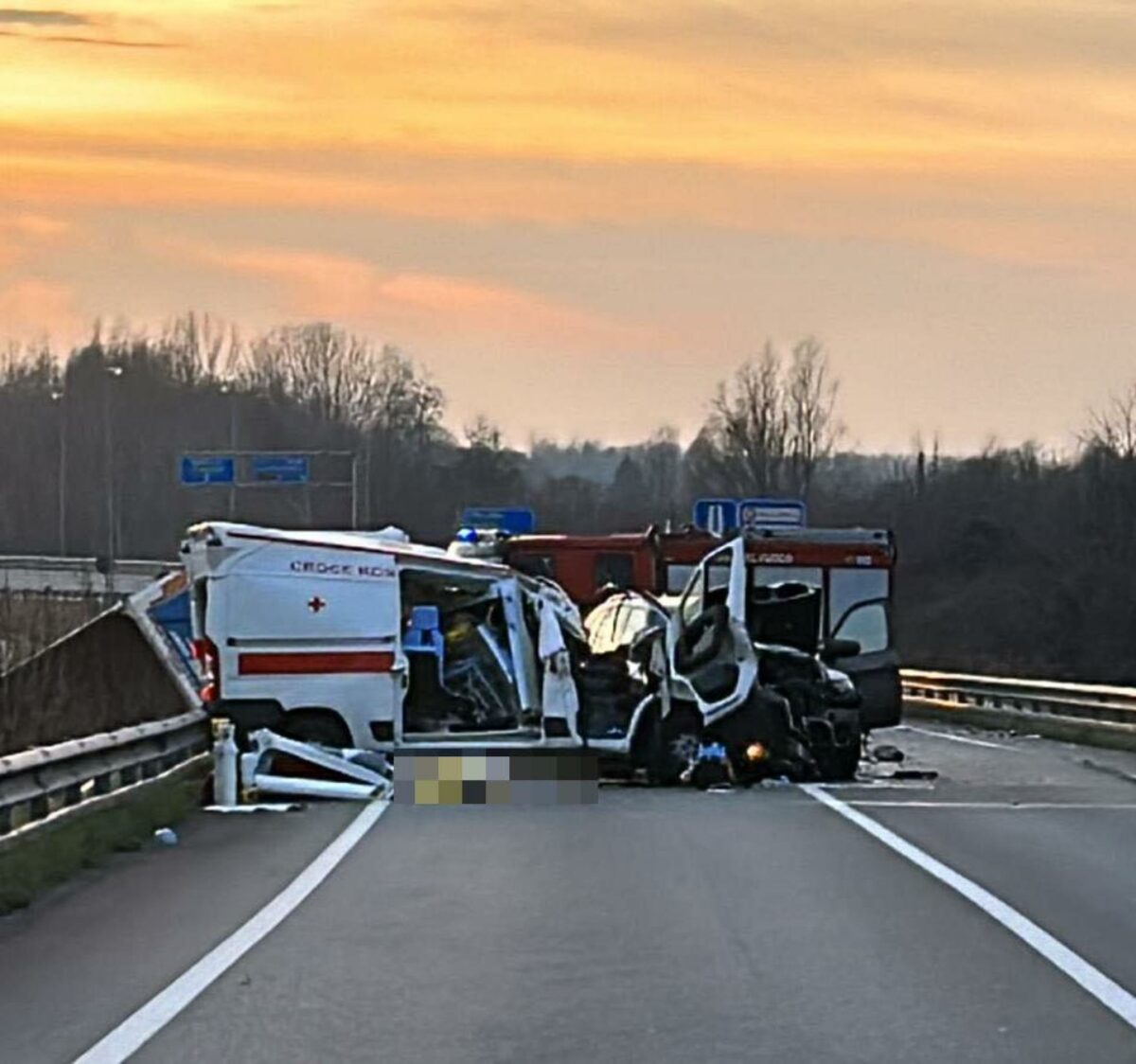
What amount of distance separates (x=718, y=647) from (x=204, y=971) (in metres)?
11.7

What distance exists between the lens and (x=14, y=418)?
10444cm

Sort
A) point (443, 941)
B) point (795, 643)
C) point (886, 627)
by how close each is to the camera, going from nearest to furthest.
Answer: point (443, 941) < point (795, 643) < point (886, 627)

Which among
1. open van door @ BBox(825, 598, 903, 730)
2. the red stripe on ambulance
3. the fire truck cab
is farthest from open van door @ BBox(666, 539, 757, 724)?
open van door @ BBox(825, 598, 903, 730)

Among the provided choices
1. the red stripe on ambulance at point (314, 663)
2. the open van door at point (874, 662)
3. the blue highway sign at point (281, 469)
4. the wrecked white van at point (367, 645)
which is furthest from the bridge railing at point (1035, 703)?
the blue highway sign at point (281, 469)

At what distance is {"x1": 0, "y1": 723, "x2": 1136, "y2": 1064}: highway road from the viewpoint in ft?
27.7

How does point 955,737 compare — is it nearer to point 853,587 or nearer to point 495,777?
point 853,587

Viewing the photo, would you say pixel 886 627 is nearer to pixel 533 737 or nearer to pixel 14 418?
pixel 533 737

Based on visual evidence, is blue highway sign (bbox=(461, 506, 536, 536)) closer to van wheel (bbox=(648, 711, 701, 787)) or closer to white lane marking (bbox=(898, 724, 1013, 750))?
white lane marking (bbox=(898, 724, 1013, 750))

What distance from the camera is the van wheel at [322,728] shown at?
20375 mm

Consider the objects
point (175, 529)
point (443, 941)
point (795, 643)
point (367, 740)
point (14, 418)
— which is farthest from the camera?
point (14, 418)

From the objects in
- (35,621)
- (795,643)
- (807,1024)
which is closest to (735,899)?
(807,1024)

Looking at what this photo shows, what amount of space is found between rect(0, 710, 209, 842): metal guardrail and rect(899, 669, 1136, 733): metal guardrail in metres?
16.8

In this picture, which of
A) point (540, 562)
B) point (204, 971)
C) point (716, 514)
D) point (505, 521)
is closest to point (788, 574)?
point (540, 562)

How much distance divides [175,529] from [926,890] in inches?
3207
